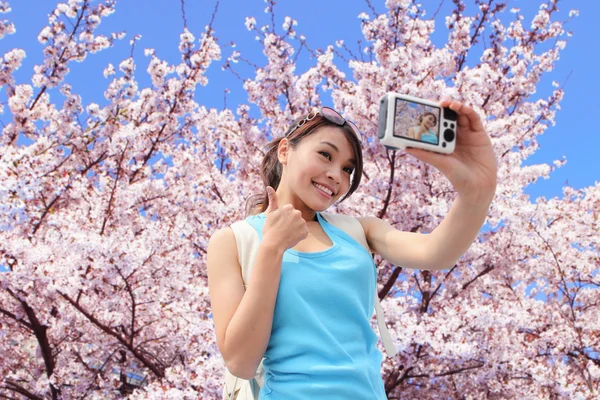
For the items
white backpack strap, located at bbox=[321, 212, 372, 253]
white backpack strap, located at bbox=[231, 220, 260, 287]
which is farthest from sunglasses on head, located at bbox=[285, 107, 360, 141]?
white backpack strap, located at bbox=[231, 220, 260, 287]

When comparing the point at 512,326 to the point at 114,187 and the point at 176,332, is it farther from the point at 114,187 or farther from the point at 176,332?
the point at 114,187

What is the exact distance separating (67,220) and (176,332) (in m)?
1.83

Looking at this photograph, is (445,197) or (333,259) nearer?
(333,259)

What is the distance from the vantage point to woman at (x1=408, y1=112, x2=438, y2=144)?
139 cm

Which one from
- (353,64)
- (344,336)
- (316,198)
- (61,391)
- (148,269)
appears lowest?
(344,336)

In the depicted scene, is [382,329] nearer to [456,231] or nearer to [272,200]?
[456,231]

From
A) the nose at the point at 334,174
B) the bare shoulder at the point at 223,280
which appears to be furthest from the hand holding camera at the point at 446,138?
the bare shoulder at the point at 223,280

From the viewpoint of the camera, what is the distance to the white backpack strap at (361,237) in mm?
1704

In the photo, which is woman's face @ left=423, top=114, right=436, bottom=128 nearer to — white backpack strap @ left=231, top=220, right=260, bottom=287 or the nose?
the nose

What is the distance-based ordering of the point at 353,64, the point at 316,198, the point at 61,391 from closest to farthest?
the point at 316,198, the point at 61,391, the point at 353,64

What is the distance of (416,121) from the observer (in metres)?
1.40

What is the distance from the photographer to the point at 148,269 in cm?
596

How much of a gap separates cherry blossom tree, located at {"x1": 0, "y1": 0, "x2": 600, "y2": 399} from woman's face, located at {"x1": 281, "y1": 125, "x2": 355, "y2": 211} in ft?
11.5

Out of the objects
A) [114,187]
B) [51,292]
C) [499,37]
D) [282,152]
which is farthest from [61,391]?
[499,37]
